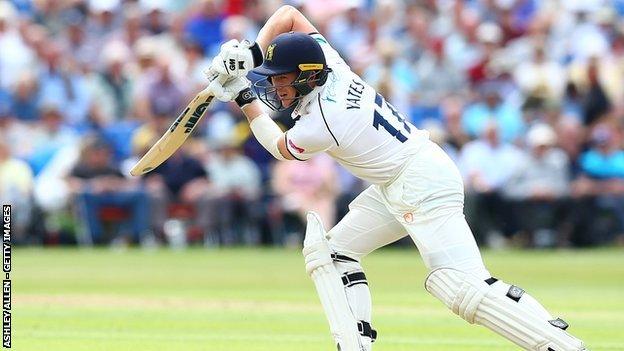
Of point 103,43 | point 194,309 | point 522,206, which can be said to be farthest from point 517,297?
point 103,43

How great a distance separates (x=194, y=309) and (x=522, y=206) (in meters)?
8.43

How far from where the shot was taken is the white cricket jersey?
23.1 feet

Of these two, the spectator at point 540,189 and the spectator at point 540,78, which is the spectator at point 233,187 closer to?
the spectator at point 540,189

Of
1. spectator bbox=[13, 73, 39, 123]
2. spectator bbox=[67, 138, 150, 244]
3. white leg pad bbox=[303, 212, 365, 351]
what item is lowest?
white leg pad bbox=[303, 212, 365, 351]

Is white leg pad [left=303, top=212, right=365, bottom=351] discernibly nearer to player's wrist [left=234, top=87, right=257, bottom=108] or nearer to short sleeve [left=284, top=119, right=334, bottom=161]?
short sleeve [left=284, top=119, right=334, bottom=161]

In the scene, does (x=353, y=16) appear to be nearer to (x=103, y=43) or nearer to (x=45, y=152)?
(x=103, y=43)

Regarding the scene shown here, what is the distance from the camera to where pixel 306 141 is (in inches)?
277

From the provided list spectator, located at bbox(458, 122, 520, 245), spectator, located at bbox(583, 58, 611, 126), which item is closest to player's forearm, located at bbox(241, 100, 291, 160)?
spectator, located at bbox(458, 122, 520, 245)

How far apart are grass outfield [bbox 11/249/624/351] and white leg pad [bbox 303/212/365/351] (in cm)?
110

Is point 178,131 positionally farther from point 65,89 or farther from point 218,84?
point 65,89

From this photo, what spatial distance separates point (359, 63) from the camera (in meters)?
19.4

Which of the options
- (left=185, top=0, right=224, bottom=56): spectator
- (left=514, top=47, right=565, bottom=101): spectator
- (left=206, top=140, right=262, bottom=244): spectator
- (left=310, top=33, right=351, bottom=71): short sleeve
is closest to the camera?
(left=310, top=33, right=351, bottom=71): short sleeve

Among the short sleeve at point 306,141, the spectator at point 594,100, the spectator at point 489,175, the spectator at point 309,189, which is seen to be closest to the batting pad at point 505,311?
the short sleeve at point 306,141

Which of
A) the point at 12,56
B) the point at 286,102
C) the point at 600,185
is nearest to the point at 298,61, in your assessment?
the point at 286,102
